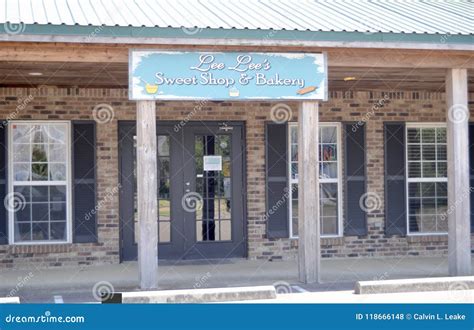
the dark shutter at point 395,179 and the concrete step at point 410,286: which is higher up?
the dark shutter at point 395,179

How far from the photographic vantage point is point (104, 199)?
1349cm

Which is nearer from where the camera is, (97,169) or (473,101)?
(97,169)

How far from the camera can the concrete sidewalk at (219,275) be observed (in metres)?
11.1

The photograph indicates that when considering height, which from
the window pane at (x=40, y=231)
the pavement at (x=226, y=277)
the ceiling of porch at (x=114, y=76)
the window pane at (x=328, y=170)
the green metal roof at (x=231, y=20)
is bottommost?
the pavement at (x=226, y=277)

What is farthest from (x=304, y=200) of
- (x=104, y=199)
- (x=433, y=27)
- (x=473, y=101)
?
(x=473, y=101)

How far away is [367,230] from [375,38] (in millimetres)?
4854

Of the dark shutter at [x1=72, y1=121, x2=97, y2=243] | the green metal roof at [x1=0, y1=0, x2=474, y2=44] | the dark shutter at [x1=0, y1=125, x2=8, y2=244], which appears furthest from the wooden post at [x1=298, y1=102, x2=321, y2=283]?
the dark shutter at [x1=0, y1=125, x2=8, y2=244]

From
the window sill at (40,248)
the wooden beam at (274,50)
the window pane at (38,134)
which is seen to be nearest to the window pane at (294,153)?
the wooden beam at (274,50)

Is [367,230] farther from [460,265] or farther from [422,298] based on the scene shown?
[422,298]

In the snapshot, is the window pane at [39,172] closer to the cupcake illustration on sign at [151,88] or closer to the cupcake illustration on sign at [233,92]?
the cupcake illustration on sign at [151,88]

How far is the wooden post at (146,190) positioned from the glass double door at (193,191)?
336cm

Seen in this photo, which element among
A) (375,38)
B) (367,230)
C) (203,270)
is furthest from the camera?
(367,230)

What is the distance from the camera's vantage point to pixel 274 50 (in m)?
10.7

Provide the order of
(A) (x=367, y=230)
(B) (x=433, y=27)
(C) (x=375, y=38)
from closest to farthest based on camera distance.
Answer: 1. (C) (x=375, y=38)
2. (B) (x=433, y=27)
3. (A) (x=367, y=230)
